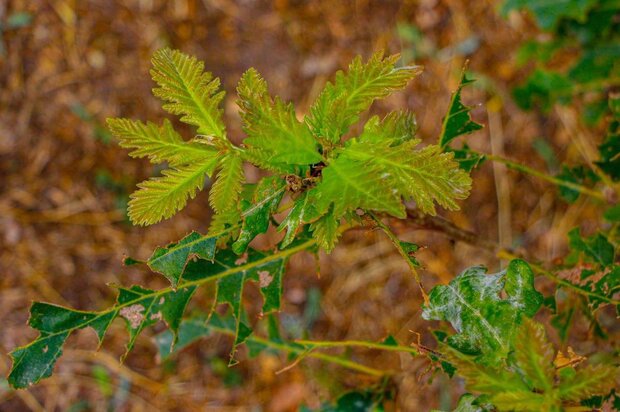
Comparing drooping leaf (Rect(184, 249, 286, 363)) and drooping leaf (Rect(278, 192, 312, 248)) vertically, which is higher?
drooping leaf (Rect(278, 192, 312, 248))

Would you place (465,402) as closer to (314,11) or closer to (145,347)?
(145,347)

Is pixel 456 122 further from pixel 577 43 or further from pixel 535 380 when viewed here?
pixel 577 43

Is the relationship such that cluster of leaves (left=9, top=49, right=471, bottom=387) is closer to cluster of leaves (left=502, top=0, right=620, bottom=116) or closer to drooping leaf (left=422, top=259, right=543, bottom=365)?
drooping leaf (left=422, top=259, right=543, bottom=365)

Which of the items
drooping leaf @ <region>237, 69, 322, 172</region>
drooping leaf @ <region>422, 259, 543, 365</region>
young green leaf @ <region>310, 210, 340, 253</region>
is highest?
drooping leaf @ <region>237, 69, 322, 172</region>

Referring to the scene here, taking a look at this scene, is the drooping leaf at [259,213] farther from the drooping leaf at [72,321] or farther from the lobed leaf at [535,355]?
the lobed leaf at [535,355]

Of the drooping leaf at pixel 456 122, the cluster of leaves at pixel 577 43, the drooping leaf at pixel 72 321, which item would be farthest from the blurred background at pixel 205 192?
the drooping leaf at pixel 72 321

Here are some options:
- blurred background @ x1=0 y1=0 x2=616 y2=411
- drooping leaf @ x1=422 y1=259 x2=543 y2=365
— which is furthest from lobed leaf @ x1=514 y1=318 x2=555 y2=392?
blurred background @ x1=0 y1=0 x2=616 y2=411

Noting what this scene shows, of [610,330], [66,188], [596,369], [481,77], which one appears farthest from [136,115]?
[596,369]

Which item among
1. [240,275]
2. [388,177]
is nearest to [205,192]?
[240,275]
